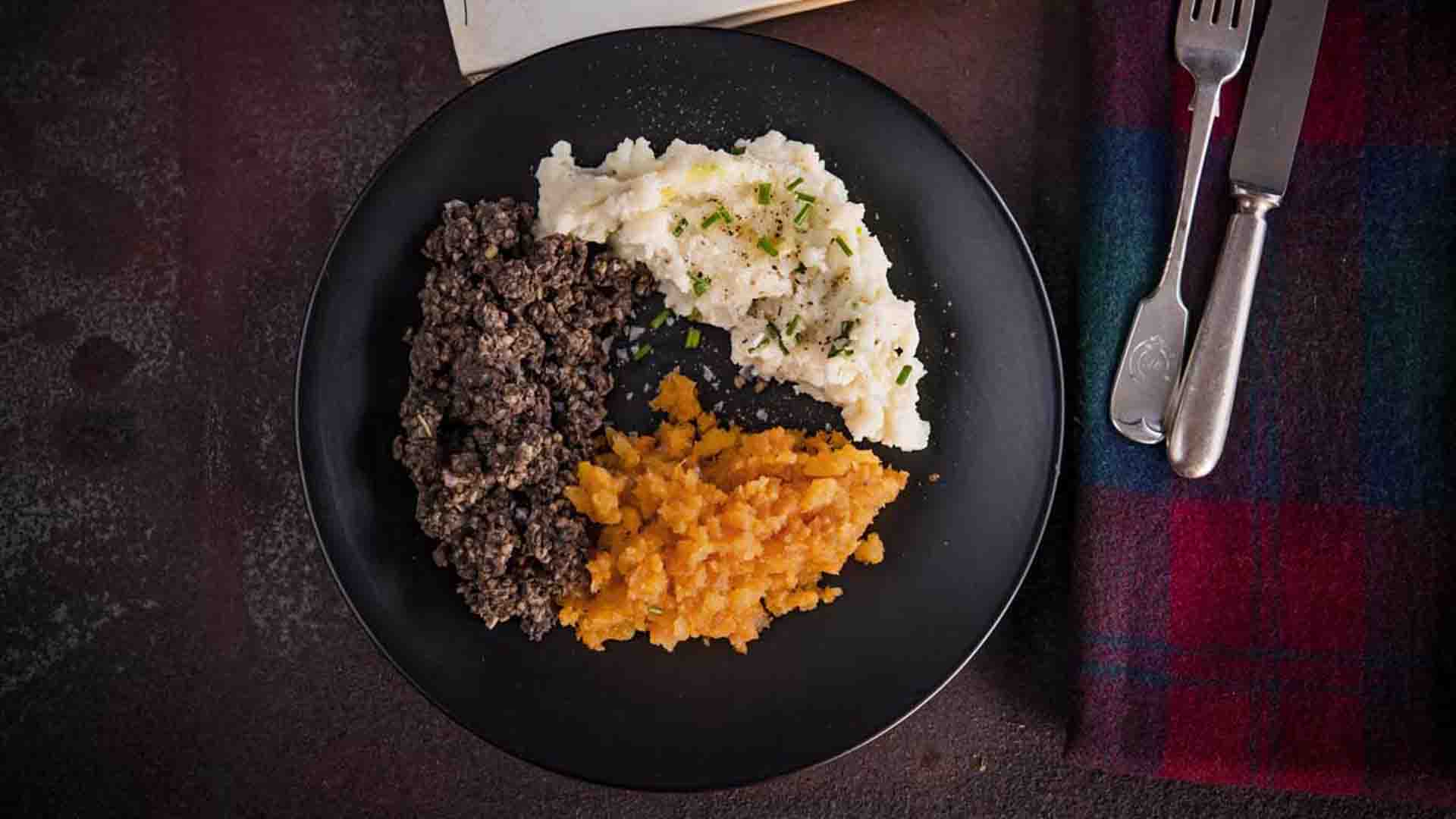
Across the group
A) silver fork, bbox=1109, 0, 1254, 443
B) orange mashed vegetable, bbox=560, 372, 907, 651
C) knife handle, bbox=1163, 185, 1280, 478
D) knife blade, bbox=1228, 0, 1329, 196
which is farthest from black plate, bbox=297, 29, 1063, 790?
knife blade, bbox=1228, 0, 1329, 196

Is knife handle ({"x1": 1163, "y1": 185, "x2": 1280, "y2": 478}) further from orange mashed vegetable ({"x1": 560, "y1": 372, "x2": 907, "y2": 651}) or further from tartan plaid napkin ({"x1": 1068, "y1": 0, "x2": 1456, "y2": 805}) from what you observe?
orange mashed vegetable ({"x1": 560, "y1": 372, "x2": 907, "y2": 651})

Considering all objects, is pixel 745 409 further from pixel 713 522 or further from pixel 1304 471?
pixel 1304 471

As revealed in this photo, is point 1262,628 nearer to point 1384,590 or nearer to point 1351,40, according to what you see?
point 1384,590

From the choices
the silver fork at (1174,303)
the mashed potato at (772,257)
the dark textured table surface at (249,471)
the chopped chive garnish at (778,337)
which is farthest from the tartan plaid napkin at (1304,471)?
the chopped chive garnish at (778,337)

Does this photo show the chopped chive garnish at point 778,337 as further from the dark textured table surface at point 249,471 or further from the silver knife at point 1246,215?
the silver knife at point 1246,215

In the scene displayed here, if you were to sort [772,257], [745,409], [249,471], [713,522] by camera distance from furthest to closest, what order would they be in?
[249,471] < [745,409] < [772,257] < [713,522]

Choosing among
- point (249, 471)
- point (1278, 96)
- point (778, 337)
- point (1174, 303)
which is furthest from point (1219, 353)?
point (249, 471)
